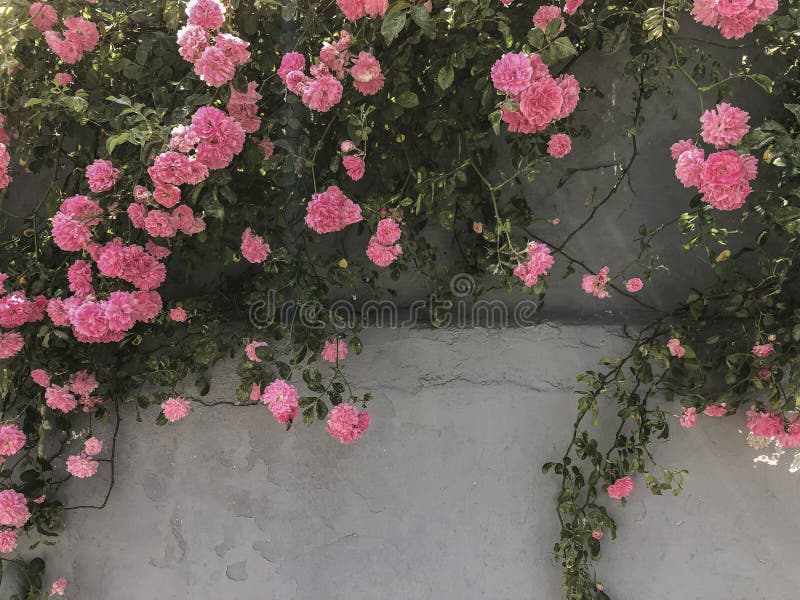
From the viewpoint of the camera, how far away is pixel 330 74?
5.13 ft

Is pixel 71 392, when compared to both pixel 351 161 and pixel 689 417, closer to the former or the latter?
pixel 351 161

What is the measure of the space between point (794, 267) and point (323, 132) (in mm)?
1208

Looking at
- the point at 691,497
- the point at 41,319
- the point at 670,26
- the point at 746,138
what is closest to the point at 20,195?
the point at 41,319

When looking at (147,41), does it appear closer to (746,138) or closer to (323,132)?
(323,132)

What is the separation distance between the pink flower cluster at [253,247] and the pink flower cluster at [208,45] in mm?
373

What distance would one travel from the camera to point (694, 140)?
1710mm

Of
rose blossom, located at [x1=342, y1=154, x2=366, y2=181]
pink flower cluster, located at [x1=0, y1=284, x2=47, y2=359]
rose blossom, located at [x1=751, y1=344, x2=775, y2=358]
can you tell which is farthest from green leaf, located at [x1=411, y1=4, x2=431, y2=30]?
pink flower cluster, located at [x1=0, y1=284, x2=47, y2=359]

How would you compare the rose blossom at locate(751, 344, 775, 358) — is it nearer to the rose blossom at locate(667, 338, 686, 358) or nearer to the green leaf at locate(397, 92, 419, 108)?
the rose blossom at locate(667, 338, 686, 358)

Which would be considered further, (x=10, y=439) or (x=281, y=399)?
(x=10, y=439)

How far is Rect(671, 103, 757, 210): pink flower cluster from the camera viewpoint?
1464 millimetres

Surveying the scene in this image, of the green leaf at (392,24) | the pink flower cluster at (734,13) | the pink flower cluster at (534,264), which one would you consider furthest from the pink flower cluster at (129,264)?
the pink flower cluster at (734,13)

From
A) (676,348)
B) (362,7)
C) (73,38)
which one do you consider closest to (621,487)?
(676,348)

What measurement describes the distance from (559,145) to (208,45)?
87cm

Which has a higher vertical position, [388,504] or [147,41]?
[147,41]
